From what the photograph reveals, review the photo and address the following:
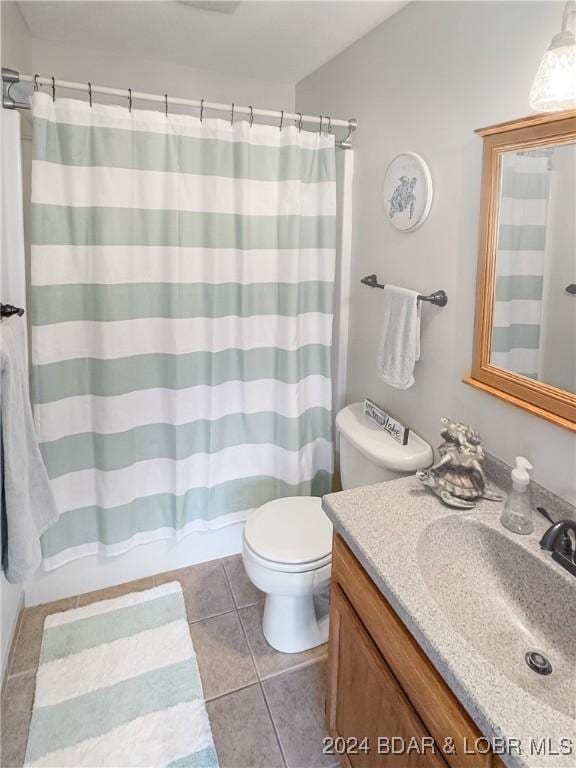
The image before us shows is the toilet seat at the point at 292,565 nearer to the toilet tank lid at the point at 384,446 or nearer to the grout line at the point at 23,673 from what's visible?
the toilet tank lid at the point at 384,446

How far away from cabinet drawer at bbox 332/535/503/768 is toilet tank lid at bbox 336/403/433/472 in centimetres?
45

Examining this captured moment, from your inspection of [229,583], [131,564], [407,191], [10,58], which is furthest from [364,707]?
[10,58]

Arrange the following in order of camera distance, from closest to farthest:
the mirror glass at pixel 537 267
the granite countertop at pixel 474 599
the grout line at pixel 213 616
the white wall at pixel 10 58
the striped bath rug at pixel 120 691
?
the granite countertop at pixel 474 599 < the mirror glass at pixel 537 267 < the striped bath rug at pixel 120 691 < the white wall at pixel 10 58 < the grout line at pixel 213 616

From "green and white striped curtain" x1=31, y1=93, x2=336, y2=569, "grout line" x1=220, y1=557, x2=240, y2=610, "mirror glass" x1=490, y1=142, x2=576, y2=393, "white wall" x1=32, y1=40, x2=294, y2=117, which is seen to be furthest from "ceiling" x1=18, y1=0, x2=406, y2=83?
"grout line" x1=220, y1=557, x2=240, y2=610

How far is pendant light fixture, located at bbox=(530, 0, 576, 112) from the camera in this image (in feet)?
3.09

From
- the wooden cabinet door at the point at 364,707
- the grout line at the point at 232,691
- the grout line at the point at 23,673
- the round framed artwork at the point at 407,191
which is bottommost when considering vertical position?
the grout line at the point at 232,691

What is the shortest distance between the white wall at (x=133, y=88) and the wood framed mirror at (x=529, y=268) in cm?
145

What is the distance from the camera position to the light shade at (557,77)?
0.94 metres

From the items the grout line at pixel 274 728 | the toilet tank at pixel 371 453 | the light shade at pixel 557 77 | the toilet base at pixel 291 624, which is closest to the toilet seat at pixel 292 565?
the toilet base at pixel 291 624

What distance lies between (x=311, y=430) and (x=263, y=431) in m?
0.24

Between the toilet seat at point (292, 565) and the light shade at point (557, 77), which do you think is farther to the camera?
the toilet seat at point (292, 565)

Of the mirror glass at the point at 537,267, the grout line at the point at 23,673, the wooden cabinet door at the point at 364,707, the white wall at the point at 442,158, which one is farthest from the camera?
the grout line at the point at 23,673

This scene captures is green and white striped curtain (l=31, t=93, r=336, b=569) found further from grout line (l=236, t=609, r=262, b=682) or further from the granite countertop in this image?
the granite countertop

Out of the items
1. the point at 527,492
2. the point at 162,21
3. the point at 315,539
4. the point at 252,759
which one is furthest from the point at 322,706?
the point at 162,21
